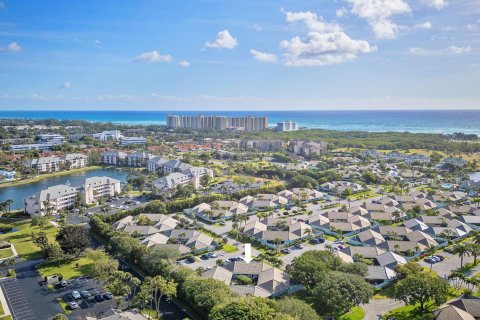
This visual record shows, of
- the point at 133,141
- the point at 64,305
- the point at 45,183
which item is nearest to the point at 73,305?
the point at 64,305

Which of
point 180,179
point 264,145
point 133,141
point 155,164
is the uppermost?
point 133,141

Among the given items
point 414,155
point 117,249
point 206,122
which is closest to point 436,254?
point 117,249

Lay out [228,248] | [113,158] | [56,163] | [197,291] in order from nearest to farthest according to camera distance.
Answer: [197,291] → [228,248] → [56,163] → [113,158]

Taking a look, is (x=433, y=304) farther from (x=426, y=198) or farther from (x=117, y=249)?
(x=426, y=198)

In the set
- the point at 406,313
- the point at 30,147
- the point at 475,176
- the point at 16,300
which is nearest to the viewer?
the point at 406,313

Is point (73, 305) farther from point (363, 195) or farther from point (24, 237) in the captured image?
point (363, 195)

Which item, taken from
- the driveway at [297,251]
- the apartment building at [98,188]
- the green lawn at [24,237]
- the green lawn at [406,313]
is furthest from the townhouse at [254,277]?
the apartment building at [98,188]

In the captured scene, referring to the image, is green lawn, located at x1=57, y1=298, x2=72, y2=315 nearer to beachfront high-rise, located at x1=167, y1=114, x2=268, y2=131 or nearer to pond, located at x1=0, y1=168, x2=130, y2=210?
pond, located at x1=0, y1=168, x2=130, y2=210
